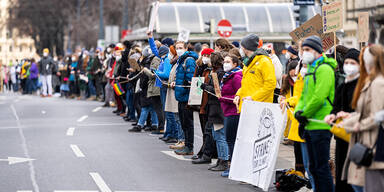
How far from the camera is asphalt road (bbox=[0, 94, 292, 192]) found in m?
10.7

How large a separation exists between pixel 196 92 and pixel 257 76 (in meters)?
2.88

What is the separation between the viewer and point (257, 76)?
1062cm

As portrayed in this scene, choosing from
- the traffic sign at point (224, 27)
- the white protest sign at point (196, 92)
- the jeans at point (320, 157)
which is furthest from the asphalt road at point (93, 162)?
the traffic sign at point (224, 27)

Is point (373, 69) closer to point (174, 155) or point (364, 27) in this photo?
point (174, 155)

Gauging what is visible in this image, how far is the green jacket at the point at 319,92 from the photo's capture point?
27.0 feet

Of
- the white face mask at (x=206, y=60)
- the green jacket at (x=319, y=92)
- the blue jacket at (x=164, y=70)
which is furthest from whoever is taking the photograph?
the blue jacket at (x=164, y=70)

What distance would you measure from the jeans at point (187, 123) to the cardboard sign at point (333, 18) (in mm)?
2943

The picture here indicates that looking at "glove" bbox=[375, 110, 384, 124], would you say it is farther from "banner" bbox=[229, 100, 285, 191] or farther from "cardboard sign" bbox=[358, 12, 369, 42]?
"cardboard sign" bbox=[358, 12, 369, 42]

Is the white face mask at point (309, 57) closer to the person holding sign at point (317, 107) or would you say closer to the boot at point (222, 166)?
the person holding sign at point (317, 107)

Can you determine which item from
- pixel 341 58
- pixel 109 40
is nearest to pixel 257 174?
pixel 341 58

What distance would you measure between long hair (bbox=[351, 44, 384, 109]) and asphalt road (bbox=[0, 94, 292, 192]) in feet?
11.2

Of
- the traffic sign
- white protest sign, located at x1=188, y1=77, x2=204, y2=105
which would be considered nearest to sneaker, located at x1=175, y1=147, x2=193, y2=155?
white protest sign, located at x1=188, y1=77, x2=204, y2=105

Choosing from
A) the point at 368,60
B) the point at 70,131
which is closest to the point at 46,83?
the point at 70,131

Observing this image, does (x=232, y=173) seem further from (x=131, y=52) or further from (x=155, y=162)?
(x=131, y=52)
